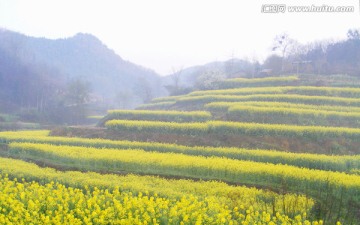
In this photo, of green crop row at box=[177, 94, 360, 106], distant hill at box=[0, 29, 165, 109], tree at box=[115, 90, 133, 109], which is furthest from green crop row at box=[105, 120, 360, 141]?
distant hill at box=[0, 29, 165, 109]

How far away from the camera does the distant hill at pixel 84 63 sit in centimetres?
10000

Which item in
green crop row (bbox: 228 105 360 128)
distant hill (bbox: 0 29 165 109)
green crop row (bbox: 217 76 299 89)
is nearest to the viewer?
green crop row (bbox: 228 105 360 128)

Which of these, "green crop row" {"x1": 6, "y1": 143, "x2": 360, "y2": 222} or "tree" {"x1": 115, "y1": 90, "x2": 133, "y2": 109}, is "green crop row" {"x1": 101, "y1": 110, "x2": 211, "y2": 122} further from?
"tree" {"x1": 115, "y1": 90, "x2": 133, "y2": 109}

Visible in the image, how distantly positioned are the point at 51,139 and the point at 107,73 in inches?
4116

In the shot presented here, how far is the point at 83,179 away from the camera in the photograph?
13039 mm

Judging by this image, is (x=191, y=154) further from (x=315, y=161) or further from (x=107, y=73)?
(x=107, y=73)

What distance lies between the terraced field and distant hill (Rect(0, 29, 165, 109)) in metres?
64.8

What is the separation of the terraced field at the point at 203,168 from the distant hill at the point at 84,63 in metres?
64.8

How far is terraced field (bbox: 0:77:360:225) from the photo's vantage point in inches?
339

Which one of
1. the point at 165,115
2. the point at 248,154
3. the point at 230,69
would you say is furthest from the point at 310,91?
the point at 230,69

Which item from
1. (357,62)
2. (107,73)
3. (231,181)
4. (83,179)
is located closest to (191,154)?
(231,181)

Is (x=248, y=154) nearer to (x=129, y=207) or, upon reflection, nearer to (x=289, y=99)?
(x=129, y=207)

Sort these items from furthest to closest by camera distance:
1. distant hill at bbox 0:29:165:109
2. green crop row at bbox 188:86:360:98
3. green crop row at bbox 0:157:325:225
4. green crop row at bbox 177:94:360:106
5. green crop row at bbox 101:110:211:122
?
distant hill at bbox 0:29:165:109 → green crop row at bbox 188:86:360:98 → green crop row at bbox 177:94:360:106 → green crop row at bbox 101:110:211:122 → green crop row at bbox 0:157:325:225

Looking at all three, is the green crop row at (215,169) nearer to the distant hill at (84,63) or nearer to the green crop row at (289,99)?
the green crop row at (289,99)
